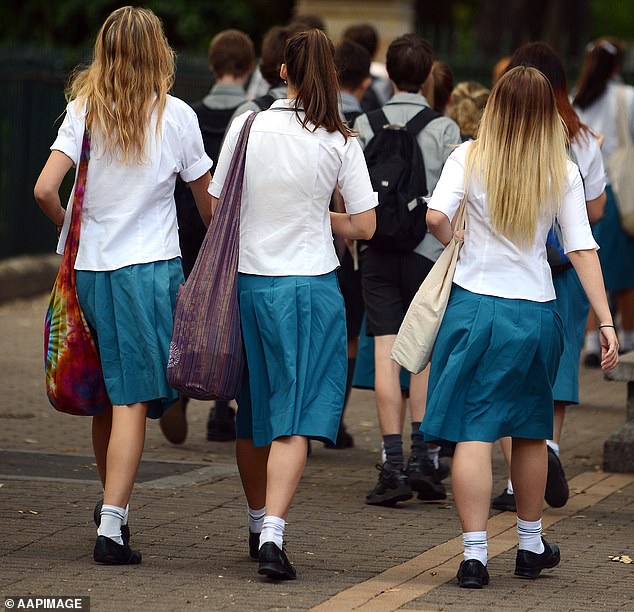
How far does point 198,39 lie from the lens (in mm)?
32031

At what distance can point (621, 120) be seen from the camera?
417 inches

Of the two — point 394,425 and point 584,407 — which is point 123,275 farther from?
point 584,407

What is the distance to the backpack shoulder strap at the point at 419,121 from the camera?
279 inches

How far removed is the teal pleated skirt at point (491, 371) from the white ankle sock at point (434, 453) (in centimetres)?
176

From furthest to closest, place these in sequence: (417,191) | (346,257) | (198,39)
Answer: (198,39), (346,257), (417,191)

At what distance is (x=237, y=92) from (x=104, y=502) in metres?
3.17

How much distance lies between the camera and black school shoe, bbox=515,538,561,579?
5.61m

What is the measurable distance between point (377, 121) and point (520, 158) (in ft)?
5.92

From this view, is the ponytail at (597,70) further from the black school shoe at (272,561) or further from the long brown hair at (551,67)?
the black school shoe at (272,561)

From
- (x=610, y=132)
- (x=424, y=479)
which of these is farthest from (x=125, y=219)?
(x=610, y=132)

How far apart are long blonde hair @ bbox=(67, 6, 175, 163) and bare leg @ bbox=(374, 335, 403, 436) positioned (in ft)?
6.37

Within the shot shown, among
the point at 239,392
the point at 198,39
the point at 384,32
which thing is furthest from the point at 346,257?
the point at 198,39

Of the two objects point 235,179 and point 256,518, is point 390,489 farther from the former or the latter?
point 235,179

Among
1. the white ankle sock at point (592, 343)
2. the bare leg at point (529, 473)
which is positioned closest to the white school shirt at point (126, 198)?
the bare leg at point (529, 473)
